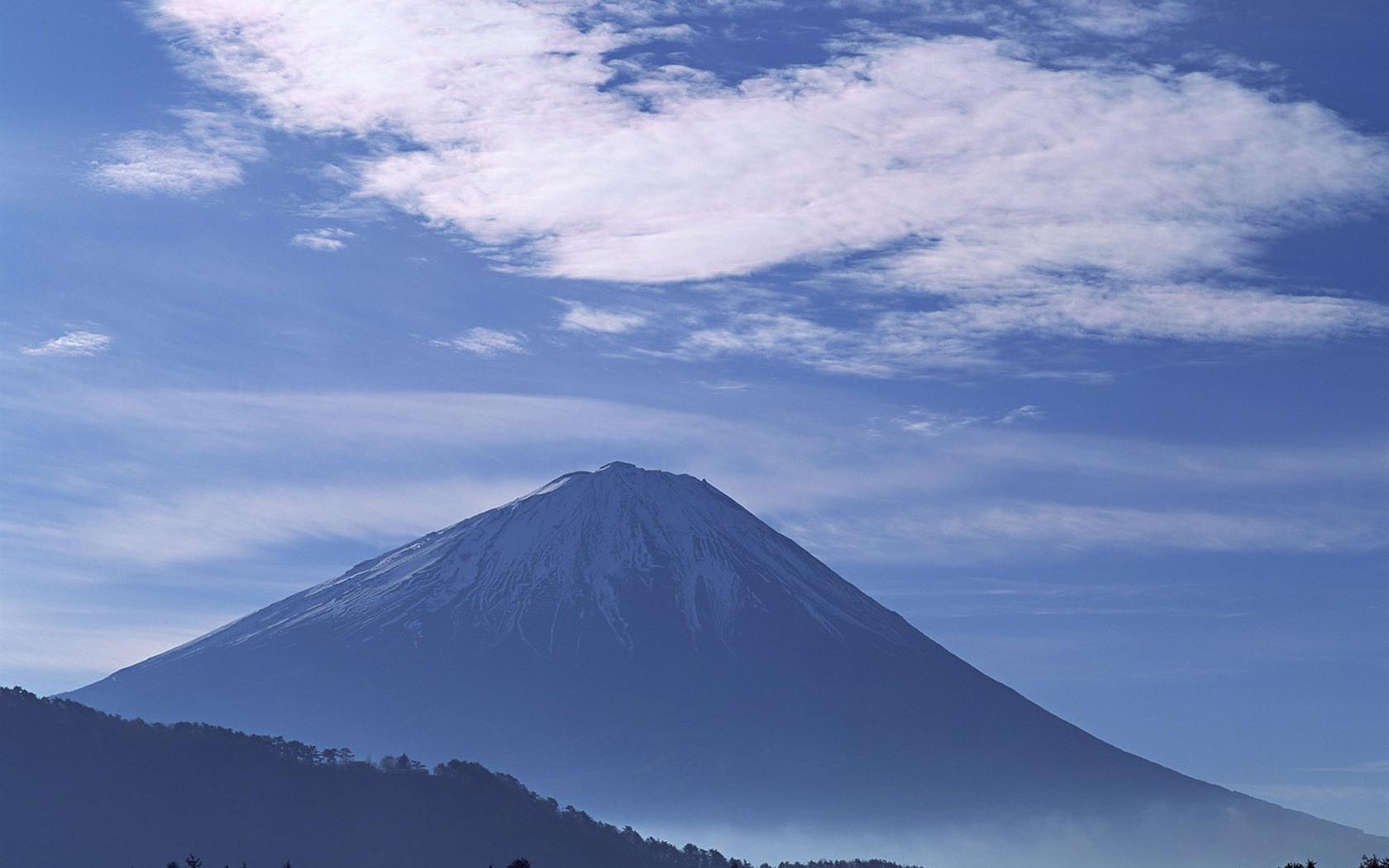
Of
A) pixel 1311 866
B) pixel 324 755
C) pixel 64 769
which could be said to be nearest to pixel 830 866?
Answer: pixel 324 755

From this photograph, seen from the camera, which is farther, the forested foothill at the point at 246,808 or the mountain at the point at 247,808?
the mountain at the point at 247,808

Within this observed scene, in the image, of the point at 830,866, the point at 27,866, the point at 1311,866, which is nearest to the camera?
the point at 1311,866

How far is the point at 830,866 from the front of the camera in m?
168

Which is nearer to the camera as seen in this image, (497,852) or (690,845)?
(497,852)

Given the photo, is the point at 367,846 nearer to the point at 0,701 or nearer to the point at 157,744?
the point at 157,744

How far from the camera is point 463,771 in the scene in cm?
15500

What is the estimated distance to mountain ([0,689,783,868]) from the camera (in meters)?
126

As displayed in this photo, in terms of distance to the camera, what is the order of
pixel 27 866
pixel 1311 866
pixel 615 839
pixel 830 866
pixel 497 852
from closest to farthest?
1. pixel 1311 866
2. pixel 27 866
3. pixel 497 852
4. pixel 615 839
5. pixel 830 866

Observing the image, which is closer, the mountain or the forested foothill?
the forested foothill

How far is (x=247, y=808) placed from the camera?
13912cm

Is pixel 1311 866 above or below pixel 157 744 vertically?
below

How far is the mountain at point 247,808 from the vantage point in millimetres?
126125

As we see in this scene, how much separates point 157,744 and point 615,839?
127 ft

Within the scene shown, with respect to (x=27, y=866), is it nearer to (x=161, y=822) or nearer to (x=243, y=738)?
(x=161, y=822)
